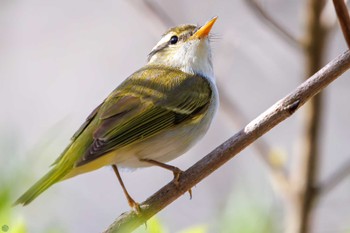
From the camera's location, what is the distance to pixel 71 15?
644 cm

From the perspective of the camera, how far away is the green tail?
222 cm

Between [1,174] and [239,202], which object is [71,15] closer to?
[239,202]

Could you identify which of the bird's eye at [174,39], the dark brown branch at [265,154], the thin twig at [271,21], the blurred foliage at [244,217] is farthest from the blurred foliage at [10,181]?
the bird's eye at [174,39]

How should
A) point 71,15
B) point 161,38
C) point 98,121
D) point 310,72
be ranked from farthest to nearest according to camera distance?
point 71,15 < point 161,38 < point 310,72 < point 98,121

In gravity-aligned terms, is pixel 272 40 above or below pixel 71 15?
below

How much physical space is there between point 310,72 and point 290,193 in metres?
0.62

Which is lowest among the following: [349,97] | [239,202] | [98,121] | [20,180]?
[349,97]

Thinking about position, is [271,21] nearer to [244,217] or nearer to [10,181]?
[244,217]

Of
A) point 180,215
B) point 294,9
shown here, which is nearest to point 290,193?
point 180,215

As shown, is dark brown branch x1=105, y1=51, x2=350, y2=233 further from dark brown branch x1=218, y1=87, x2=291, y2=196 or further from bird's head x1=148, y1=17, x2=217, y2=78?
bird's head x1=148, y1=17, x2=217, y2=78

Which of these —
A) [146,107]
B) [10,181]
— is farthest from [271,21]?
[10,181]

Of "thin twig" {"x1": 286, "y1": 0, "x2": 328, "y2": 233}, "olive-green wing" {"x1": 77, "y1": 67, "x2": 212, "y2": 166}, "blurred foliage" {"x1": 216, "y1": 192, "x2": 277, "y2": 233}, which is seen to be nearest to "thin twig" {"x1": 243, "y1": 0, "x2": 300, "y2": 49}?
"thin twig" {"x1": 286, "y1": 0, "x2": 328, "y2": 233}

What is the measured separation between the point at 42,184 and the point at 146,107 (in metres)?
0.81

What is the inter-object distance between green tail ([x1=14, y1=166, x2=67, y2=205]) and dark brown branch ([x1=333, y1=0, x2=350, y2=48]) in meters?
1.16
